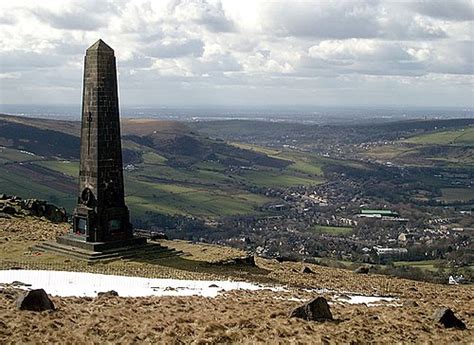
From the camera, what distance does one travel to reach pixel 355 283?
3064 cm

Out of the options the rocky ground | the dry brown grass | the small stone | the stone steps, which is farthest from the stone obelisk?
the small stone

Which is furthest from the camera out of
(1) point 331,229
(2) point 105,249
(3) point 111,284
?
(1) point 331,229

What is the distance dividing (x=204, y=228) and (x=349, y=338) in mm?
109927

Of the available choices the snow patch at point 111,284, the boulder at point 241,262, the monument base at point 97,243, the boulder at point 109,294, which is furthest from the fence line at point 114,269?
the boulder at point 109,294

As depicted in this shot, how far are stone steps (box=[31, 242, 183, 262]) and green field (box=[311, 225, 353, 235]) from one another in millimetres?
92931

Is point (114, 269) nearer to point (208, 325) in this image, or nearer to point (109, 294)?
point (109, 294)

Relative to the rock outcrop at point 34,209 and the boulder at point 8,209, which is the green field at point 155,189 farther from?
→ the boulder at point 8,209

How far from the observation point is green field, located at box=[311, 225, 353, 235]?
419ft

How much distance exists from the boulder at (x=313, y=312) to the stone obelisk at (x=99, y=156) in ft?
61.1

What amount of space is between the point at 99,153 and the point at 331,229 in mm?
100560

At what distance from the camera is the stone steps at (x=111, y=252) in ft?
109

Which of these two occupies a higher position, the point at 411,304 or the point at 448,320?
the point at 448,320

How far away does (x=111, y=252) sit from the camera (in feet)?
112

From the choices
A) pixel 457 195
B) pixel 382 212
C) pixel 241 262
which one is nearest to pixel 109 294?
pixel 241 262
